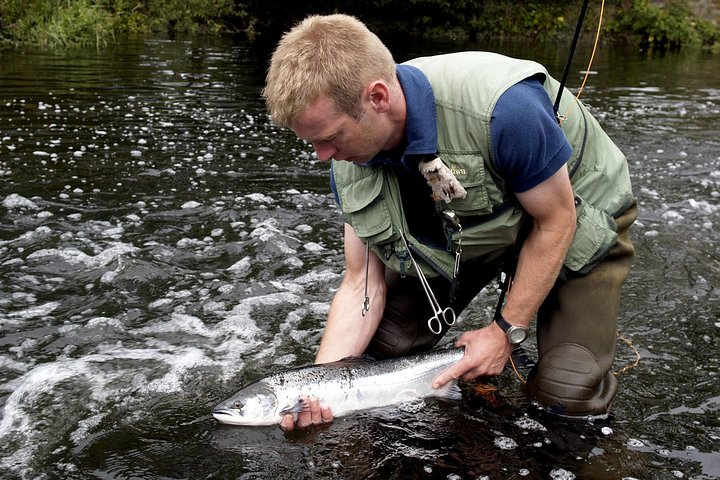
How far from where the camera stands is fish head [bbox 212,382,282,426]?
3787 mm

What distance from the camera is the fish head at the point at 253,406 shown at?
3.79 m

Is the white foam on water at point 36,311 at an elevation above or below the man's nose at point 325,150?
below

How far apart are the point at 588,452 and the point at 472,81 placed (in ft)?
6.31

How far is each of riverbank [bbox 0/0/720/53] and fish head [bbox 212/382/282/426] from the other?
24.5m

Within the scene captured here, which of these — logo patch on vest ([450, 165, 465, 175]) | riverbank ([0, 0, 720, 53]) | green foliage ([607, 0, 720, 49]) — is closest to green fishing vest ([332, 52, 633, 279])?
logo patch on vest ([450, 165, 465, 175])

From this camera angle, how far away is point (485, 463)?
12.7 ft

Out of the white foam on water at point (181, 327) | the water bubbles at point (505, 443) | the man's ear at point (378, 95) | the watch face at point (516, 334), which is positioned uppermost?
the man's ear at point (378, 95)

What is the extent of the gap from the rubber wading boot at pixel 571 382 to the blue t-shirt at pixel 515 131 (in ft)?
3.28

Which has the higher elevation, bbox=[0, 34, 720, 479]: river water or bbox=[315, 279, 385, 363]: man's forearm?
bbox=[315, 279, 385, 363]: man's forearm

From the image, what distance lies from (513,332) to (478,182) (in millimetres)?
798

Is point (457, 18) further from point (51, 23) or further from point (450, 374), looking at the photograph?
point (450, 374)

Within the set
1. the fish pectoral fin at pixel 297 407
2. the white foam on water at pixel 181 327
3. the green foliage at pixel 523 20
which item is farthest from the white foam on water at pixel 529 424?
the green foliage at pixel 523 20

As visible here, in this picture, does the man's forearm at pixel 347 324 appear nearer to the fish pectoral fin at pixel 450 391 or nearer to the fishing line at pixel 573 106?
the fish pectoral fin at pixel 450 391

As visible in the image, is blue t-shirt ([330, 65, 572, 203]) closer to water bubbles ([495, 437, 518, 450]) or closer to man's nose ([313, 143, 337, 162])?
man's nose ([313, 143, 337, 162])
